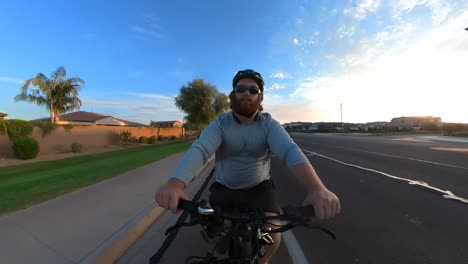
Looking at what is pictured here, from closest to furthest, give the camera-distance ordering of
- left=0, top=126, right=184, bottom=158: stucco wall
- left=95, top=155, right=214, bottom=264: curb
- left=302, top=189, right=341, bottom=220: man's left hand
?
left=302, top=189, right=341, bottom=220: man's left hand
left=95, top=155, right=214, bottom=264: curb
left=0, top=126, right=184, bottom=158: stucco wall

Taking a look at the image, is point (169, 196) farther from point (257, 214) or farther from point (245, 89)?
point (245, 89)

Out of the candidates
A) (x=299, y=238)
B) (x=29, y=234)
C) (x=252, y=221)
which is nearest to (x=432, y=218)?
(x=299, y=238)

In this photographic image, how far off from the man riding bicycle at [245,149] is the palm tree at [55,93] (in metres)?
40.0

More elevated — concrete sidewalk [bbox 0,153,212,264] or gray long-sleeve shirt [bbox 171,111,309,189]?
gray long-sleeve shirt [bbox 171,111,309,189]

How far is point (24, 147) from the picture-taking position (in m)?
21.5

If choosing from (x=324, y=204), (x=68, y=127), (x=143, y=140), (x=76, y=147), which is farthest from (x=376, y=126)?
(x=324, y=204)

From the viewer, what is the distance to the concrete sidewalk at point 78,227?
436 centimetres

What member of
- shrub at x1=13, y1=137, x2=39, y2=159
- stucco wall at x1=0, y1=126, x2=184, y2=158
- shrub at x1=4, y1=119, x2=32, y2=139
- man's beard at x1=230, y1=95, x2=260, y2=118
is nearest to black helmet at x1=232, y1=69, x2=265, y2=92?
man's beard at x1=230, y1=95, x2=260, y2=118

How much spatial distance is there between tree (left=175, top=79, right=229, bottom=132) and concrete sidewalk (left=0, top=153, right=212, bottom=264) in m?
44.0

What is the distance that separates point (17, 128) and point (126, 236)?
73.1ft

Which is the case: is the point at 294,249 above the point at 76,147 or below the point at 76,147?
below

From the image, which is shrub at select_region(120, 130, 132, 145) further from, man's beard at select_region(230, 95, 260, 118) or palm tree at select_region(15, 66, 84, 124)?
man's beard at select_region(230, 95, 260, 118)

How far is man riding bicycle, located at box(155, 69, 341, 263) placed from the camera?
271 centimetres

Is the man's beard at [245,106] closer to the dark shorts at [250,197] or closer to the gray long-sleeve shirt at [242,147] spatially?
the gray long-sleeve shirt at [242,147]
